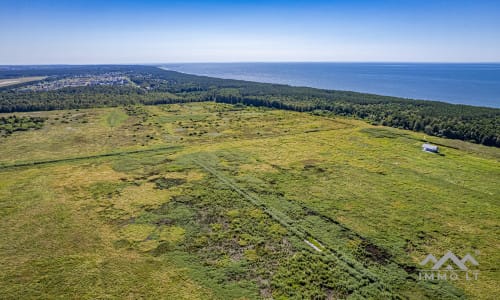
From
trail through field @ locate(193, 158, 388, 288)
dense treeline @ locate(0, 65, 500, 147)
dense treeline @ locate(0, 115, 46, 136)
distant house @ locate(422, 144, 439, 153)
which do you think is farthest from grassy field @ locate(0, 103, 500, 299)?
dense treeline @ locate(0, 115, 46, 136)

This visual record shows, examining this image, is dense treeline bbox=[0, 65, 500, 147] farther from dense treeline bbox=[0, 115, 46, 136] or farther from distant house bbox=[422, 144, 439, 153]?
dense treeline bbox=[0, 115, 46, 136]

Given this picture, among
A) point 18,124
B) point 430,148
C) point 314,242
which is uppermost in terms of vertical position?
point 430,148

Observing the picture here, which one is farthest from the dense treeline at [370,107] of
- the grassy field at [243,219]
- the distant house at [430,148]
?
the distant house at [430,148]

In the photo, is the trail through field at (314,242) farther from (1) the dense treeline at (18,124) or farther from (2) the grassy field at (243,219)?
(1) the dense treeline at (18,124)

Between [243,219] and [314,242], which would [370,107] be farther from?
[314,242]

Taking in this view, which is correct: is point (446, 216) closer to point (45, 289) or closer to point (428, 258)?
point (428, 258)

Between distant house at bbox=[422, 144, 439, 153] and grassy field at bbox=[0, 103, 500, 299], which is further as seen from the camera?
distant house at bbox=[422, 144, 439, 153]

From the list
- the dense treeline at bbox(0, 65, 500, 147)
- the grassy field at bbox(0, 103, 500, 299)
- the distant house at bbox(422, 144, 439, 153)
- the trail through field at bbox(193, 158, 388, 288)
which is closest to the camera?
the grassy field at bbox(0, 103, 500, 299)

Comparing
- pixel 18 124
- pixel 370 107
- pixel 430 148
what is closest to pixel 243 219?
pixel 430 148
